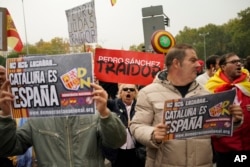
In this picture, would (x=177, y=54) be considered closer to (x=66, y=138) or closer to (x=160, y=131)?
(x=160, y=131)

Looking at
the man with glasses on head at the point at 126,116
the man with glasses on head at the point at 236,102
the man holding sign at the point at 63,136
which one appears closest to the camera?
the man holding sign at the point at 63,136

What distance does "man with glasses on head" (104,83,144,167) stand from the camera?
441cm

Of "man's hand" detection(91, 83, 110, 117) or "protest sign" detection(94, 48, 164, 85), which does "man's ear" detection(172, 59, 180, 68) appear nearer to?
"man's hand" detection(91, 83, 110, 117)

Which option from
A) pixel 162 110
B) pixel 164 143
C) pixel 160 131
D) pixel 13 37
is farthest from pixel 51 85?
pixel 13 37

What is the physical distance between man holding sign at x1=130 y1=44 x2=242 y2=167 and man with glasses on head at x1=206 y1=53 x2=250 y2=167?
3.45ft

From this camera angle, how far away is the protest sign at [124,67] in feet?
15.4

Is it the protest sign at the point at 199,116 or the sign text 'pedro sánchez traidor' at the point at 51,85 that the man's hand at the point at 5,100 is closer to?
the sign text 'pedro sánchez traidor' at the point at 51,85

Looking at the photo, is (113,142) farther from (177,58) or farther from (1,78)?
(1,78)

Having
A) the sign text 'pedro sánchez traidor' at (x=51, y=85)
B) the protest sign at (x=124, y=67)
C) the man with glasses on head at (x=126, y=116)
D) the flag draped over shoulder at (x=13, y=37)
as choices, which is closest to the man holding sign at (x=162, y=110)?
the sign text 'pedro sánchez traidor' at (x=51, y=85)

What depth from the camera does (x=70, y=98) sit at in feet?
7.75

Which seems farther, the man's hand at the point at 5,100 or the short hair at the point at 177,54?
the short hair at the point at 177,54

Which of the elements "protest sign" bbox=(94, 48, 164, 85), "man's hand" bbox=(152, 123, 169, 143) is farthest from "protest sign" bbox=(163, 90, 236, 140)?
"protest sign" bbox=(94, 48, 164, 85)

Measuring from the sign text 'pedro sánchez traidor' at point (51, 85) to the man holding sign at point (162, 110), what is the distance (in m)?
0.70

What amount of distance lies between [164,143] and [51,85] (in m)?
1.07
